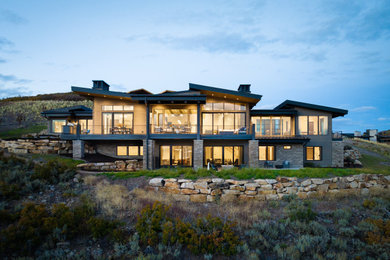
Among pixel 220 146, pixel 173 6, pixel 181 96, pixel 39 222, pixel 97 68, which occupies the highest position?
pixel 97 68

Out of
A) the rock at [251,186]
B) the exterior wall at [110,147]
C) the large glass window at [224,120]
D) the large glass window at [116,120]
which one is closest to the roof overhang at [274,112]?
the large glass window at [224,120]

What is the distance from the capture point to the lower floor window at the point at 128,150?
56.7 ft

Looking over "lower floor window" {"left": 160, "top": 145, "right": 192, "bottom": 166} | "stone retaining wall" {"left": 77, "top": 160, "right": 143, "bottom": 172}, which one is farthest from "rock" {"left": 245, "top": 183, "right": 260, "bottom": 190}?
"stone retaining wall" {"left": 77, "top": 160, "right": 143, "bottom": 172}

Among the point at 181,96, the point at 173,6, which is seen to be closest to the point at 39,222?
the point at 181,96

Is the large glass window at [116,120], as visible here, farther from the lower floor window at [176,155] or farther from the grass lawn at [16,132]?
the grass lawn at [16,132]

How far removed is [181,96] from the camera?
582 inches

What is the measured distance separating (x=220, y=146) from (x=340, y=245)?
11825 millimetres

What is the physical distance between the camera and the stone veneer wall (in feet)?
28.5

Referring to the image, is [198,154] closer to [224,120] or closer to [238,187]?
[224,120]

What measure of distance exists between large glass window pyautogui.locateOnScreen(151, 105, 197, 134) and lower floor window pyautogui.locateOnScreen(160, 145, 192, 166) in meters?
1.58

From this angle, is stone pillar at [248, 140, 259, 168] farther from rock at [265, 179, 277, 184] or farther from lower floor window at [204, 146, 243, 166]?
rock at [265, 179, 277, 184]

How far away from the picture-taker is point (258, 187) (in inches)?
351

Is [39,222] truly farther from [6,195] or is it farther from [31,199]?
[6,195]

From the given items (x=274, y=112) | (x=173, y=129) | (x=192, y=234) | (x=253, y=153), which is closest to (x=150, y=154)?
(x=173, y=129)
